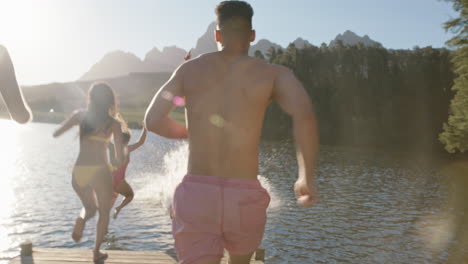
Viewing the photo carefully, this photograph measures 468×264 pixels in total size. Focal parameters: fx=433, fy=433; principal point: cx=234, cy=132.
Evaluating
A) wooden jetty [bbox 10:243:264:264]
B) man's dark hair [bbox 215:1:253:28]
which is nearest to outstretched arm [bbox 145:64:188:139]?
man's dark hair [bbox 215:1:253:28]

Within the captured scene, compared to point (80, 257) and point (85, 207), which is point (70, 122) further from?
point (80, 257)

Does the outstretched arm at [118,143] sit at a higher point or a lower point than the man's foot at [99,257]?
higher

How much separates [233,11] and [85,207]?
3817 mm

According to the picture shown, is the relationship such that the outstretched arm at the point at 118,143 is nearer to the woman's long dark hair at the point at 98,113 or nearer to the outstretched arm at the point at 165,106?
the woman's long dark hair at the point at 98,113

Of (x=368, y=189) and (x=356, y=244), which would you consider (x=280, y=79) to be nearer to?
(x=356, y=244)

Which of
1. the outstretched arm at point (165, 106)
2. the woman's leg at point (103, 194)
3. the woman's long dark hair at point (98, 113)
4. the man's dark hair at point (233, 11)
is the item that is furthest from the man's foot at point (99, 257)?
the man's dark hair at point (233, 11)

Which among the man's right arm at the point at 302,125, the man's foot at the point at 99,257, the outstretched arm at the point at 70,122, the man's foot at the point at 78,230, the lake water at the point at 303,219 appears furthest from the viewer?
the lake water at the point at 303,219

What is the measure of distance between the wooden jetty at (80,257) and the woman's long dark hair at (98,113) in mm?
1776

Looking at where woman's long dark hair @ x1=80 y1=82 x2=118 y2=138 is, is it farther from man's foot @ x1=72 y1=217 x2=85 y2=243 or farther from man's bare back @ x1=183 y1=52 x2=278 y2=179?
man's bare back @ x1=183 y1=52 x2=278 y2=179

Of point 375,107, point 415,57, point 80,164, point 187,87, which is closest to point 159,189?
point 80,164

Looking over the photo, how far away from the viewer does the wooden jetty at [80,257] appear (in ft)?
18.7

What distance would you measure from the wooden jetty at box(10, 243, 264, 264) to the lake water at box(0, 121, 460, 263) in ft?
11.1

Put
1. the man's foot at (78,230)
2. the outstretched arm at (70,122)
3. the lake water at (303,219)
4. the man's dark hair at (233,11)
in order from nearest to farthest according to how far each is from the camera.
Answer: the man's dark hair at (233,11), the outstretched arm at (70,122), the man's foot at (78,230), the lake water at (303,219)

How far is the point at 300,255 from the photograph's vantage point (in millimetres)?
11109
